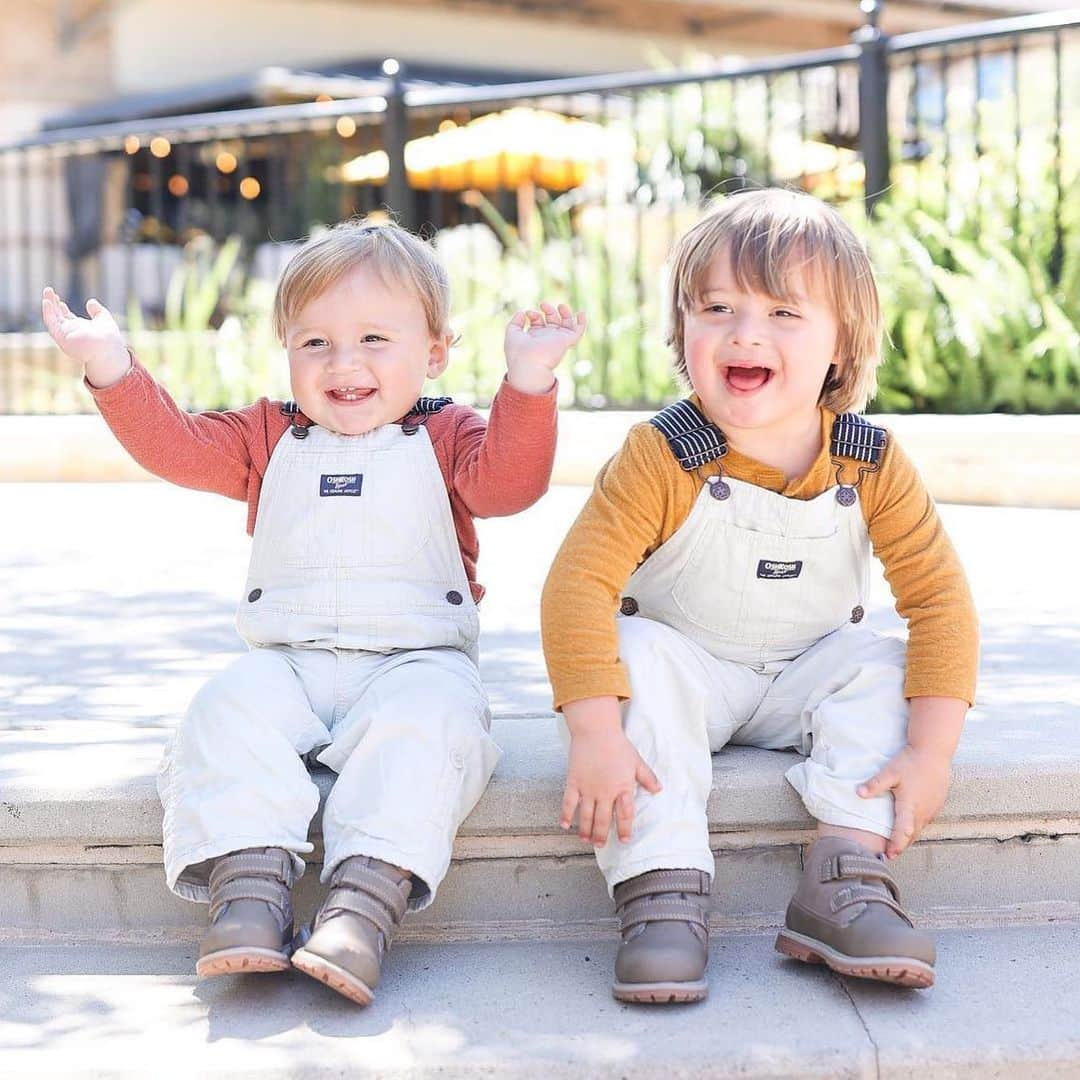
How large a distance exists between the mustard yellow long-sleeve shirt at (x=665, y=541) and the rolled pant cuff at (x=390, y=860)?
0.29m

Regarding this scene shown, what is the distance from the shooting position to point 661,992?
6.48ft

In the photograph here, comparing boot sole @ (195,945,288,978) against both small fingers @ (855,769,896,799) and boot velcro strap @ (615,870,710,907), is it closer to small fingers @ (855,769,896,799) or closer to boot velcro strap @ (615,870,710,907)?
boot velcro strap @ (615,870,710,907)

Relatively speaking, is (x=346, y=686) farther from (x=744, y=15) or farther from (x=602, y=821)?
(x=744, y=15)

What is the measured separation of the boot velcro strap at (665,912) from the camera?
208 cm

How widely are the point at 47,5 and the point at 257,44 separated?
1.76 metres

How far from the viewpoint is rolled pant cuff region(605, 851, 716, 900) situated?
211 centimetres

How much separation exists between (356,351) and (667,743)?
0.81m

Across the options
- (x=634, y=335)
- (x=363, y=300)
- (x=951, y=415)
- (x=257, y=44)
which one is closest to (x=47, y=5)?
(x=257, y=44)

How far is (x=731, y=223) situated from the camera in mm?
2344

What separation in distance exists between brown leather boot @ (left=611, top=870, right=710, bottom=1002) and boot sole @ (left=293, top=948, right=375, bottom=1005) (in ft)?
1.08

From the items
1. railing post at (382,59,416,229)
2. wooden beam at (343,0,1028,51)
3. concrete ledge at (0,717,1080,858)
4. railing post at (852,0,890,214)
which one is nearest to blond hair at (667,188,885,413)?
concrete ledge at (0,717,1080,858)

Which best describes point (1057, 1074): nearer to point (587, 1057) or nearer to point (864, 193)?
point (587, 1057)

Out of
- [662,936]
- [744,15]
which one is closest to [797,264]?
[662,936]

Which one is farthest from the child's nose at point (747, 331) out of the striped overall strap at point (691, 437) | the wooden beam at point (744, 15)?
the wooden beam at point (744, 15)
